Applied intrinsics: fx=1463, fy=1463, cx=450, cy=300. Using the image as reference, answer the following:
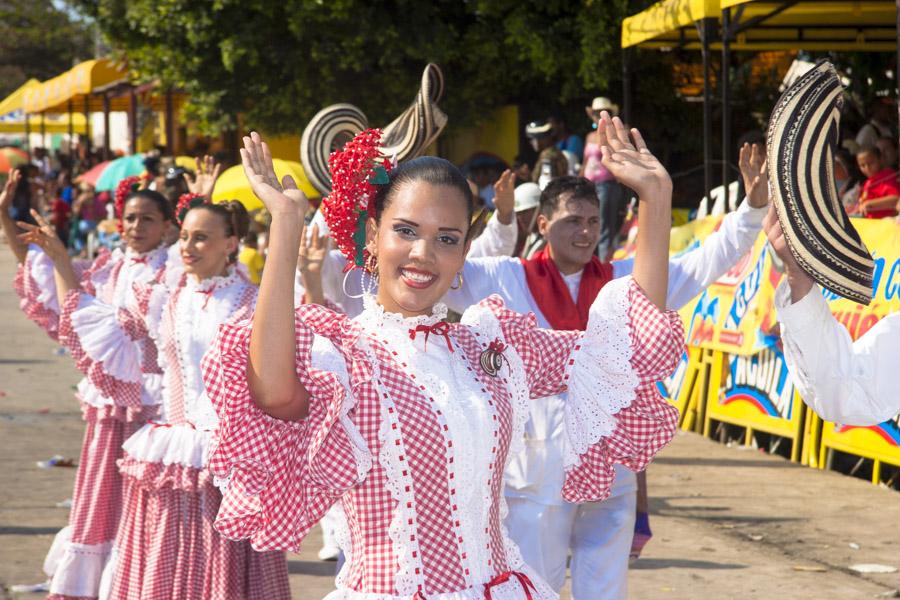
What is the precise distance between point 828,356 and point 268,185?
4.46ft

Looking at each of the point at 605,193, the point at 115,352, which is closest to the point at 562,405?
the point at 115,352

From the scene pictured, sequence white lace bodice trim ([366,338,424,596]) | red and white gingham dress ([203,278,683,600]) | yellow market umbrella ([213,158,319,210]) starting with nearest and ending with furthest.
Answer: red and white gingham dress ([203,278,683,600]) → white lace bodice trim ([366,338,424,596]) → yellow market umbrella ([213,158,319,210])

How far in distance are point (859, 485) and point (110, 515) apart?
463 cm

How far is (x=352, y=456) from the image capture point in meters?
3.15

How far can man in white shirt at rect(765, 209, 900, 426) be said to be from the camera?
11.2 ft

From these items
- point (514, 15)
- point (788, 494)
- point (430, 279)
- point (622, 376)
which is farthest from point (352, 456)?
point (514, 15)

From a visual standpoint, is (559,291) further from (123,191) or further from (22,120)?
(22,120)

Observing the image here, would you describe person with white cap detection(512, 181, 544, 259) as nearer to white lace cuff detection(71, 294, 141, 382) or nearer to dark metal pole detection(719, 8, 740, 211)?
white lace cuff detection(71, 294, 141, 382)

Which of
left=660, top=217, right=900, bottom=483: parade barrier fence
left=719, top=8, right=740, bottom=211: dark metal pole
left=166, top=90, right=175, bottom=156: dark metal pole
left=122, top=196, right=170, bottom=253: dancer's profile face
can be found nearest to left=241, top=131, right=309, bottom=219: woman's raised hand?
left=122, top=196, right=170, bottom=253: dancer's profile face

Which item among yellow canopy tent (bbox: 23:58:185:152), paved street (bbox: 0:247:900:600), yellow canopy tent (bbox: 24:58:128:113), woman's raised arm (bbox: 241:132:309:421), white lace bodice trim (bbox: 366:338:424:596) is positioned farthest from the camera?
yellow canopy tent (bbox: 24:58:128:113)

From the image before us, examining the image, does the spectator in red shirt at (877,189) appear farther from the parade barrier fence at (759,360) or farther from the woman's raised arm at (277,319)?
the woman's raised arm at (277,319)

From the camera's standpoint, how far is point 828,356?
341 cm

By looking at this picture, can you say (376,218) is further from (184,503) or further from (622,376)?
(184,503)

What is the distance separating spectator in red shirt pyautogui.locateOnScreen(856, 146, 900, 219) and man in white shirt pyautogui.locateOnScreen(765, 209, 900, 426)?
7093 mm
